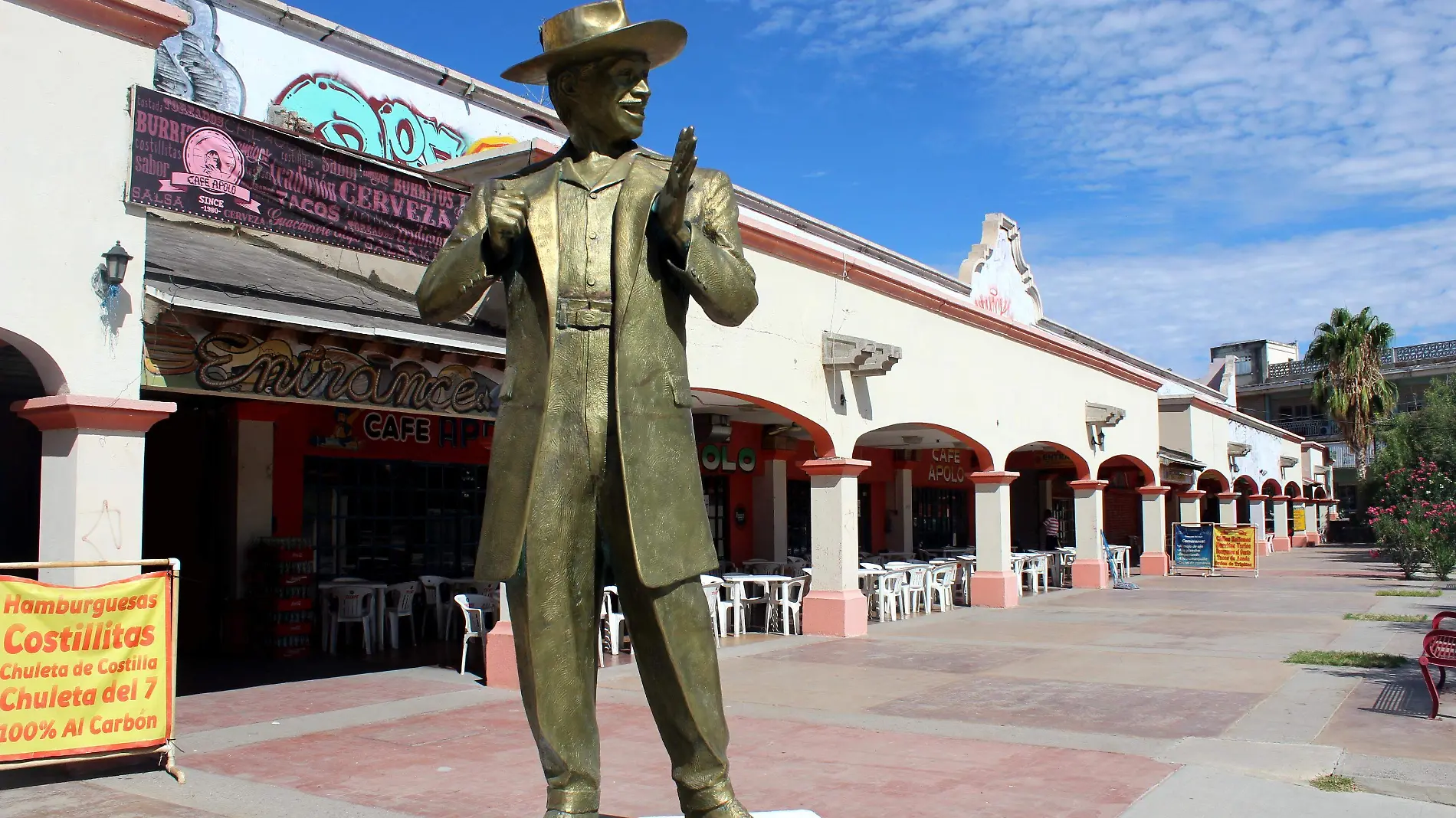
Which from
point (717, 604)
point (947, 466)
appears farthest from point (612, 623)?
point (947, 466)

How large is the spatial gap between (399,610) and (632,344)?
34.3 feet

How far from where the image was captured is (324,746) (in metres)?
7.28

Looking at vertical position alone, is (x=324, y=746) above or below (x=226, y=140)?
below

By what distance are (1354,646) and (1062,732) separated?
6.28m

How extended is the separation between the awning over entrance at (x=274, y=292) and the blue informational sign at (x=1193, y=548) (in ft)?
62.2

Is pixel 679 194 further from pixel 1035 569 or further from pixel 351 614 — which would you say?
pixel 1035 569

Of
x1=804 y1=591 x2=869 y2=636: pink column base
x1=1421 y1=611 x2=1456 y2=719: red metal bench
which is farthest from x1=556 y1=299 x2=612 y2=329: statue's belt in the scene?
x1=804 y1=591 x2=869 y2=636: pink column base

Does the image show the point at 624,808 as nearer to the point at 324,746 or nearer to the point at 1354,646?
the point at 324,746

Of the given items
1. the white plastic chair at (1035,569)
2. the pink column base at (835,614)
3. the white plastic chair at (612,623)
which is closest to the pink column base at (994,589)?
the white plastic chair at (1035,569)

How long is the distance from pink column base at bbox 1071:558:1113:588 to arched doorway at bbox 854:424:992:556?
2.51 m

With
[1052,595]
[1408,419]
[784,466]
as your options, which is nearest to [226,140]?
[784,466]

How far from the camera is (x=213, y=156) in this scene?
23.5 ft

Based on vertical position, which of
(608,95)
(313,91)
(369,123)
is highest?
(313,91)

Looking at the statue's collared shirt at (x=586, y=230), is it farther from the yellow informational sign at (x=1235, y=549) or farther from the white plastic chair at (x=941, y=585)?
the yellow informational sign at (x=1235, y=549)
